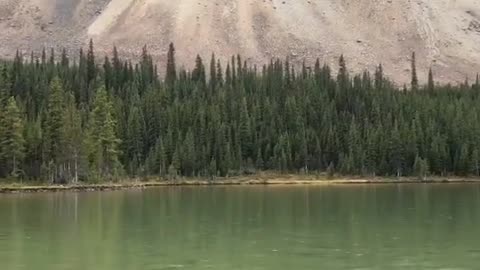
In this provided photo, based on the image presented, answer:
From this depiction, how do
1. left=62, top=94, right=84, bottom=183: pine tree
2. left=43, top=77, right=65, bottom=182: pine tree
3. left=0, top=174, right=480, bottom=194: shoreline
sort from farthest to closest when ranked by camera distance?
left=43, top=77, right=65, bottom=182: pine tree → left=62, top=94, right=84, bottom=183: pine tree → left=0, top=174, right=480, bottom=194: shoreline

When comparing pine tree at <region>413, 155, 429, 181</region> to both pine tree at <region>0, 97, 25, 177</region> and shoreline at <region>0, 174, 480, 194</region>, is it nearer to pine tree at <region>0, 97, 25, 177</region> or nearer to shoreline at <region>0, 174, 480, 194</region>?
shoreline at <region>0, 174, 480, 194</region>

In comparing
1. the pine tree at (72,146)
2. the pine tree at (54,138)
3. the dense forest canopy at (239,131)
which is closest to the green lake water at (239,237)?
the pine tree at (72,146)

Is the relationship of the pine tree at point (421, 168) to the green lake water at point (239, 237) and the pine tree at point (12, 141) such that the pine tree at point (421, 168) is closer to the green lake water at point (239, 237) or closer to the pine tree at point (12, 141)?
the pine tree at point (12, 141)

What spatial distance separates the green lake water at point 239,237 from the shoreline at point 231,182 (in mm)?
37216

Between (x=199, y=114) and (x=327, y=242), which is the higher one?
(x=199, y=114)

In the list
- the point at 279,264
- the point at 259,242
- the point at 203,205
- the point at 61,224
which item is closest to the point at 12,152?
the point at 203,205

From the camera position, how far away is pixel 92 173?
431 feet

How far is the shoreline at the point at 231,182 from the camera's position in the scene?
390ft

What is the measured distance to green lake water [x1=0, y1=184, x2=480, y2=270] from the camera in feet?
130

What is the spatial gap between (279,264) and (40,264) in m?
11.9

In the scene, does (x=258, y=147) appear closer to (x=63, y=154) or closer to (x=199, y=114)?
(x=199, y=114)

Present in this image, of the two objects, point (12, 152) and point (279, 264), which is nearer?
point (279, 264)

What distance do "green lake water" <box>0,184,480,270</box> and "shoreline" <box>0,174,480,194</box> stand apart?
37216 mm

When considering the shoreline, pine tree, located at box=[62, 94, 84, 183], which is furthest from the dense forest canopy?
the shoreline
